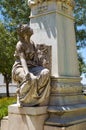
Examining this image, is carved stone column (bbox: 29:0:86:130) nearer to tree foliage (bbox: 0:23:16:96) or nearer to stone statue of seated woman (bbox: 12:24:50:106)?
stone statue of seated woman (bbox: 12:24:50:106)

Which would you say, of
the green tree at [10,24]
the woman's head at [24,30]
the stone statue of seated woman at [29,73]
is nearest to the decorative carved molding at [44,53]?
the stone statue of seated woman at [29,73]

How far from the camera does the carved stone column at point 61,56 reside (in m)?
6.26

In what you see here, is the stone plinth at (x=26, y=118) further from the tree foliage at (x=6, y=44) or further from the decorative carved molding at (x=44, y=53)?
the tree foliage at (x=6, y=44)

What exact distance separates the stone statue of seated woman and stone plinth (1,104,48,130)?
0.54 feet

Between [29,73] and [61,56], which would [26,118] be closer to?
[29,73]

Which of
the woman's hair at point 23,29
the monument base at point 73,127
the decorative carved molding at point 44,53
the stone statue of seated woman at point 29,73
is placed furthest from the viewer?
the decorative carved molding at point 44,53

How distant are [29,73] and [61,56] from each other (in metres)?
1.11

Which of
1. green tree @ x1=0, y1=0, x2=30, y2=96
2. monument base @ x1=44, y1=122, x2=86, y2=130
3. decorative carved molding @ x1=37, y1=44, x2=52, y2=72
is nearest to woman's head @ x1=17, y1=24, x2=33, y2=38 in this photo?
decorative carved molding @ x1=37, y1=44, x2=52, y2=72

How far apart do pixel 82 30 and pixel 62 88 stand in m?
15.4

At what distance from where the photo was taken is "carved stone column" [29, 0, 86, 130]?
6264mm

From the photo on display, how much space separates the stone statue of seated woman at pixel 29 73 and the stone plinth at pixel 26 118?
0.54 ft

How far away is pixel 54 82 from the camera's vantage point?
253 inches

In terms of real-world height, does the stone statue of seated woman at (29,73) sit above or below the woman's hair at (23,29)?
below

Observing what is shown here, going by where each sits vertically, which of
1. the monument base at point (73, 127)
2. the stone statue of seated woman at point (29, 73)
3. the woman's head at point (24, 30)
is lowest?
the monument base at point (73, 127)
